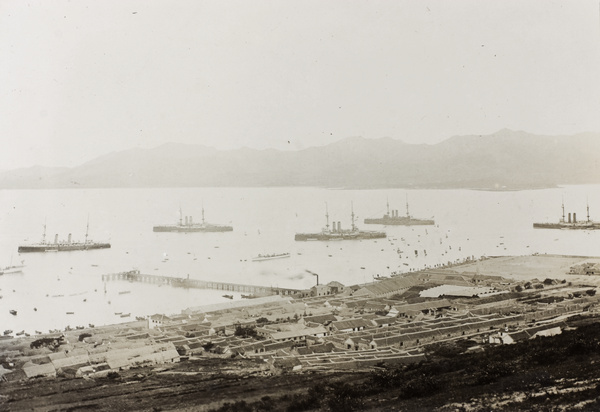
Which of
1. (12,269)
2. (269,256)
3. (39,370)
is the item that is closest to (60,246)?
(12,269)

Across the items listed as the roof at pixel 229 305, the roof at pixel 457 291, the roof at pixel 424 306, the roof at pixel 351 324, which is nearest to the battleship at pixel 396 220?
the roof at pixel 457 291

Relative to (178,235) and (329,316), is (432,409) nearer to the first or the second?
(329,316)

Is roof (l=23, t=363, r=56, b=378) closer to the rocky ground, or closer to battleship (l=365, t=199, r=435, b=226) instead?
the rocky ground

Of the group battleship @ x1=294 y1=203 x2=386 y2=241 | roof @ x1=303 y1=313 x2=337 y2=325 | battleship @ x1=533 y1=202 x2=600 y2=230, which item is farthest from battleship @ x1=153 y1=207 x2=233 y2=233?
roof @ x1=303 y1=313 x2=337 y2=325

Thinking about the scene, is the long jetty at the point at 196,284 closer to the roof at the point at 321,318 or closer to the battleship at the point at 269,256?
the battleship at the point at 269,256

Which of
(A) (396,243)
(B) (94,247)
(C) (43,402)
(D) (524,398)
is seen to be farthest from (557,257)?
(B) (94,247)

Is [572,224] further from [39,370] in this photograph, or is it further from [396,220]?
[39,370]

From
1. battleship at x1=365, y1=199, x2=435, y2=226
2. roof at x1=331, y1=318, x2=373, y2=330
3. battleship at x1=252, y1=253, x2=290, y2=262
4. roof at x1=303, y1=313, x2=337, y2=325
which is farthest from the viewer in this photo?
battleship at x1=365, y1=199, x2=435, y2=226
